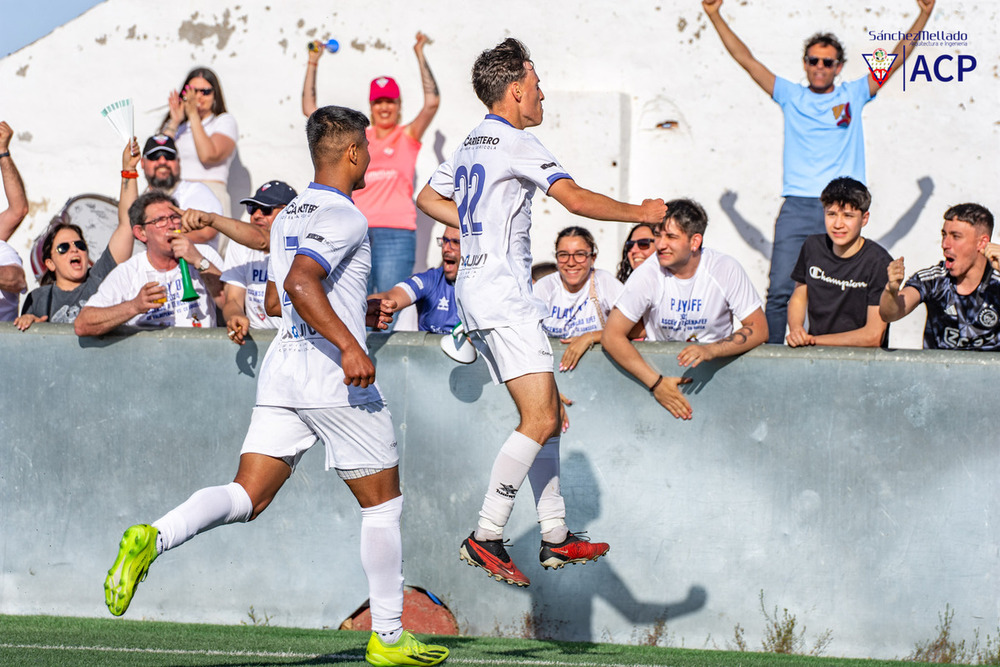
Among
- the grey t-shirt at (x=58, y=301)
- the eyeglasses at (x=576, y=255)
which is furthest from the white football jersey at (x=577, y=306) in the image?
the grey t-shirt at (x=58, y=301)

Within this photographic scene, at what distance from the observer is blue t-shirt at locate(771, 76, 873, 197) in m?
8.76

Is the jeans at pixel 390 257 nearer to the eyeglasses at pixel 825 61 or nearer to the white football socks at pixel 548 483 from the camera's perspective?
the eyeglasses at pixel 825 61

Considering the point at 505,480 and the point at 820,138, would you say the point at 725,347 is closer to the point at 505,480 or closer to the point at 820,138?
the point at 505,480

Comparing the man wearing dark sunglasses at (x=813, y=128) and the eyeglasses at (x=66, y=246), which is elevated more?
the man wearing dark sunglasses at (x=813, y=128)

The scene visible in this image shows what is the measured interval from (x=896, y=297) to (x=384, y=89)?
4.94 meters

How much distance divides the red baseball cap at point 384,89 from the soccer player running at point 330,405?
4749 mm

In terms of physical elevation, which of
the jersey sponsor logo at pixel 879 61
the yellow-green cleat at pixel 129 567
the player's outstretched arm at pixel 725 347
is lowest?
the yellow-green cleat at pixel 129 567

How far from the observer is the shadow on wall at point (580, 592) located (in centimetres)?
644

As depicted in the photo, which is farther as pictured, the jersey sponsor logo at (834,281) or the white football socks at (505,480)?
the jersey sponsor logo at (834,281)

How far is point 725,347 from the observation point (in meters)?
6.30

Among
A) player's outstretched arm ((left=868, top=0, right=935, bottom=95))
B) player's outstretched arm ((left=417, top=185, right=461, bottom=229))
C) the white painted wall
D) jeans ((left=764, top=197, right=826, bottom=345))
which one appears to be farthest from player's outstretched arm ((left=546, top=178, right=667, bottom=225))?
the white painted wall

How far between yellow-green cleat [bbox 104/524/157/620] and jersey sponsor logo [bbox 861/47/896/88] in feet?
25.7

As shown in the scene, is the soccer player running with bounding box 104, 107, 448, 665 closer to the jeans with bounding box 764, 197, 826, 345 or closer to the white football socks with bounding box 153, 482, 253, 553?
the white football socks with bounding box 153, 482, 253, 553

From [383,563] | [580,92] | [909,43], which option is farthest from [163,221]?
[909,43]
